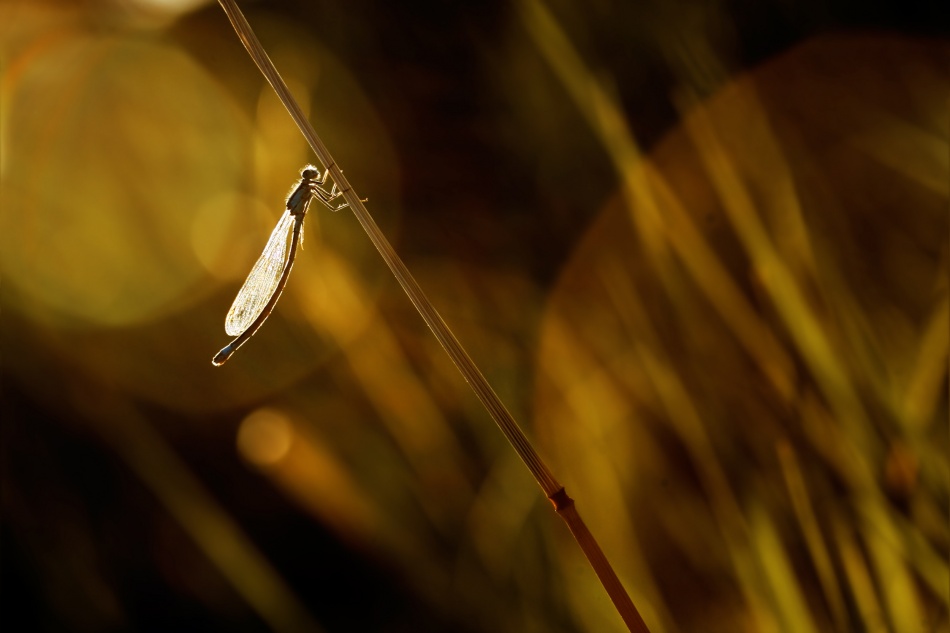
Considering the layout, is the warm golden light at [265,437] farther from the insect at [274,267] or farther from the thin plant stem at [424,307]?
the thin plant stem at [424,307]

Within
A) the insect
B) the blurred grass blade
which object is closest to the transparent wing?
the insect

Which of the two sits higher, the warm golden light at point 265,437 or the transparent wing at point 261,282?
the transparent wing at point 261,282

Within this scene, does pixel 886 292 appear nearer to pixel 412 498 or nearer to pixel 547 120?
pixel 547 120

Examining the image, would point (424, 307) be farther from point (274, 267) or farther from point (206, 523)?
point (206, 523)

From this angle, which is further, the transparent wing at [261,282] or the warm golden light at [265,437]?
the warm golden light at [265,437]

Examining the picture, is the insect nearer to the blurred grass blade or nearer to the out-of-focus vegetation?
the out-of-focus vegetation

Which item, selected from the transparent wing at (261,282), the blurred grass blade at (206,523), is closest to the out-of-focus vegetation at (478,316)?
the blurred grass blade at (206,523)
